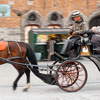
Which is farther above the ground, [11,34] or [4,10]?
[4,10]

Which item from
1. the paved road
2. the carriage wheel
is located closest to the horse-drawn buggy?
the carriage wheel

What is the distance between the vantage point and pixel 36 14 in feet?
63.2

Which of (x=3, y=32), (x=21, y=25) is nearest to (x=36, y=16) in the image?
(x=21, y=25)

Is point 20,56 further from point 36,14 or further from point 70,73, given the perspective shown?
point 36,14

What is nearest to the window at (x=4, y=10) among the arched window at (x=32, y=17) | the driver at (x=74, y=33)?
the arched window at (x=32, y=17)

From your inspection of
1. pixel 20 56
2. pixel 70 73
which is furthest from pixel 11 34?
pixel 70 73

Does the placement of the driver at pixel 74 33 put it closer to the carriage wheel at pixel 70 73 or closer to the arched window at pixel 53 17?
the carriage wheel at pixel 70 73

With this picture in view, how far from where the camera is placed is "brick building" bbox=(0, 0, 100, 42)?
62.1 feet

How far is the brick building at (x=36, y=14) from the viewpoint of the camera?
62.1 feet

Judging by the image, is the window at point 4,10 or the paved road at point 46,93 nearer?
the paved road at point 46,93

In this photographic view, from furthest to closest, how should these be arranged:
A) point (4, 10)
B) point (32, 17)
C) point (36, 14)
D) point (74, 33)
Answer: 1. point (32, 17)
2. point (36, 14)
3. point (4, 10)
4. point (74, 33)

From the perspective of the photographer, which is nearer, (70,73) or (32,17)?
(70,73)

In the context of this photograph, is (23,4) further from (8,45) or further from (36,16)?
(8,45)

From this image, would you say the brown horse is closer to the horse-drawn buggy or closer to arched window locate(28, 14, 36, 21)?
the horse-drawn buggy
